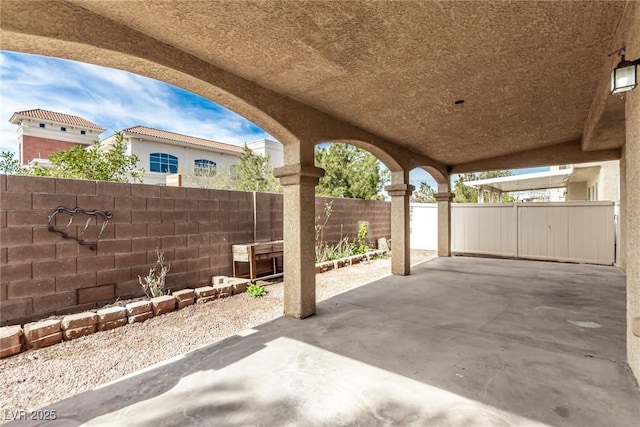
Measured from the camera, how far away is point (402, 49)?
2.83 meters

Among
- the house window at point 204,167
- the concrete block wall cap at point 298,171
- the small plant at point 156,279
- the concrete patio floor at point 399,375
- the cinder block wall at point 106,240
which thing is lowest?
the concrete patio floor at point 399,375

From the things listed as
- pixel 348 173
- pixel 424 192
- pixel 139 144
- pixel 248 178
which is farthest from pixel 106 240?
pixel 424 192

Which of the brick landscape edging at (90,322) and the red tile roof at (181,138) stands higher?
the red tile roof at (181,138)

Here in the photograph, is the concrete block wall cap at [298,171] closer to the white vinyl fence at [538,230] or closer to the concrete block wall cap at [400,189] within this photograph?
the concrete block wall cap at [400,189]

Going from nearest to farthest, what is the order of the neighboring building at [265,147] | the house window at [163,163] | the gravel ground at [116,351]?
1. the gravel ground at [116,351]
2. the house window at [163,163]
3. the neighboring building at [265,147]

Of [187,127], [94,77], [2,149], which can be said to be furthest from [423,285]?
A: [187,127]

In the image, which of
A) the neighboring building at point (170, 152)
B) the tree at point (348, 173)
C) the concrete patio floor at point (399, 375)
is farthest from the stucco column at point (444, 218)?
the neighboring building at point (170, 152)

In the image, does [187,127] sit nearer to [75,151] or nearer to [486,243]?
[75,151]

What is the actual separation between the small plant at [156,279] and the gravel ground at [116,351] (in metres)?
0.50

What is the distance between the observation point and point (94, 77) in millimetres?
12344

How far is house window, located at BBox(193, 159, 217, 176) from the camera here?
1650 cm

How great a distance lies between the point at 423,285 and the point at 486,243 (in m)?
5.23

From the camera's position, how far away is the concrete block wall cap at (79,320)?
3.38 m

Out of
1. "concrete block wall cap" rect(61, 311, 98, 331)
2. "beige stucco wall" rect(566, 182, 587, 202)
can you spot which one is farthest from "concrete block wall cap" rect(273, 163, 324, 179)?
"beige stucco wall" rect(566, 182, 587, 202)
